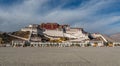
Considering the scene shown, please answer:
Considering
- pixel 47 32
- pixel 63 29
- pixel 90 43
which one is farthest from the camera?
pixel 63 29

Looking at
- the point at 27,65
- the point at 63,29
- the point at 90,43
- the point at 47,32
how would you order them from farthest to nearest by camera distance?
the point at 63,29
the point at 47,32
the point at 90,43
the point at 27,65

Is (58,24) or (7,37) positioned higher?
(58,24)

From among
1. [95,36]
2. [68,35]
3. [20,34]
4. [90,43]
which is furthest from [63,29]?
[90,43]

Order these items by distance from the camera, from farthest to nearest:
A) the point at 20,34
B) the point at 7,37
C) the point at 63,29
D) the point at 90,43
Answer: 1. the point at 63,29
2. the point at 20,34
3. the point at 7,37
4. the point at 90,43

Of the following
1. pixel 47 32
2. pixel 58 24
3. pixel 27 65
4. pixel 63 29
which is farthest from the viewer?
pixel 58 24

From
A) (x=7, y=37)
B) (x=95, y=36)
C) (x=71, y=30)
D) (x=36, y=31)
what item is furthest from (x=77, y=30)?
(x=7, y=37)

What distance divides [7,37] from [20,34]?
10.4m

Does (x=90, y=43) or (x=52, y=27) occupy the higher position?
(x=52, y=27)

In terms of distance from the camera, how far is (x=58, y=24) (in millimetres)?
148625

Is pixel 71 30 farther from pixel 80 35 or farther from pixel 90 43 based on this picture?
pixel 90 43

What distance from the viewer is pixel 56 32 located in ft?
433

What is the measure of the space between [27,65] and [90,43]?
8794 centimetres

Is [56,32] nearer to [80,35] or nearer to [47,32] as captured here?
[47,32]

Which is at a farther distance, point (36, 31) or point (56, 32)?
point (56, 32)
